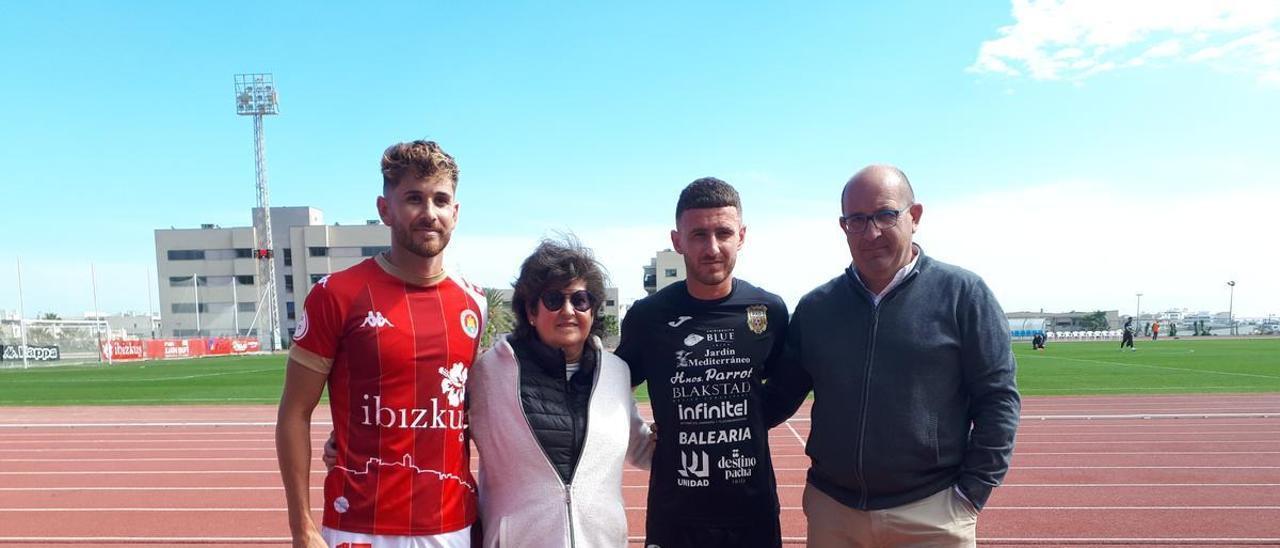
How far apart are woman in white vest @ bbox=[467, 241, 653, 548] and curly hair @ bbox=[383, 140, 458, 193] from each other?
0.48 m

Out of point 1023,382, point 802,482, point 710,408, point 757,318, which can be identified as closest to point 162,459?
point 802,482

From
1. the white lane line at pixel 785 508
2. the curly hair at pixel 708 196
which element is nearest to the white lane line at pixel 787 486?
the white lane line at pixel 785 508

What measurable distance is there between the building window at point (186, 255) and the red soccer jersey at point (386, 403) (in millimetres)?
63690

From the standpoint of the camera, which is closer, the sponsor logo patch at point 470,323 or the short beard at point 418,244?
the short beard at point 418,244

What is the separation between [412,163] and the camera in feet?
7.53

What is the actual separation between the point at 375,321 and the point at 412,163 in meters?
0.52

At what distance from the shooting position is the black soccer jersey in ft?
8.66

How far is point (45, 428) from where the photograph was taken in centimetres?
1063

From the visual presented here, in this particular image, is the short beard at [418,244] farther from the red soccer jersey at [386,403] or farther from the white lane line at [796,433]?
the white lane line at [796,433]

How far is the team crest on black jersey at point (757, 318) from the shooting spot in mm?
2783

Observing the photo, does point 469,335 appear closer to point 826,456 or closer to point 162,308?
point 826,456

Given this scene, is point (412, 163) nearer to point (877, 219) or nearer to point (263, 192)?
point (877, 219)

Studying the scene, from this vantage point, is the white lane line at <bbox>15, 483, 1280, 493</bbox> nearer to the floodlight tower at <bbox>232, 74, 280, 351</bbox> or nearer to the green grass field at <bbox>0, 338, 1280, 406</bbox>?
the green grass field at <bbox>0, 338, 1280, 406</bbox>

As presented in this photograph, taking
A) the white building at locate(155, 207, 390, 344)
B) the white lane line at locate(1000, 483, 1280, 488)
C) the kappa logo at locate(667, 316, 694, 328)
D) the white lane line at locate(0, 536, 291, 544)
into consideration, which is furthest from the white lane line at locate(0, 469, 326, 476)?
the white building at locate(155, 207, 390, 344)
